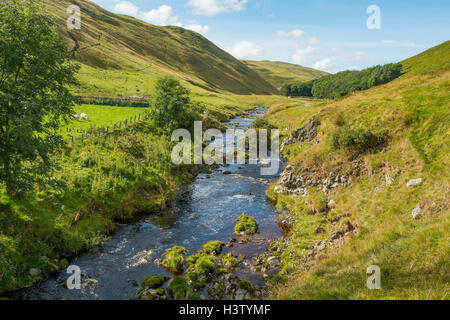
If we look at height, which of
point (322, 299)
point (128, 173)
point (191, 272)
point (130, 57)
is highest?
point (130, 57)

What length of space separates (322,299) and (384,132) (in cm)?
2357

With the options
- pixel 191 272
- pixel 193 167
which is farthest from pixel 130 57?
pixel 191 272

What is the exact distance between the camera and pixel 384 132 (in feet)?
98.6

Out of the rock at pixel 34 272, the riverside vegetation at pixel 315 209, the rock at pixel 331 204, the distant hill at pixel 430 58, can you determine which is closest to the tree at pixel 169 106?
the riverside vegetation at pixel 315 209

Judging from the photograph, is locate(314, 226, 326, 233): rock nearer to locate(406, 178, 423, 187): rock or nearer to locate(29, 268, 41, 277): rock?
locate(406, 178, 423, 187): rock

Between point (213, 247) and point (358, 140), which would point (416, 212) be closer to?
point (358, 140)

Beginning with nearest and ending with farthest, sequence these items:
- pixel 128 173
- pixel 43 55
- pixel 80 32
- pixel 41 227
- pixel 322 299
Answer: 1. pixel 322 299
2. pixel 43 55
3. pixel 41 227
4. pixel 128 173
5. pixel 80 32

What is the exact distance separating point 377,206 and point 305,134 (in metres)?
28.1

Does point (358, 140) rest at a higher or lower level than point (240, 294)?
higher

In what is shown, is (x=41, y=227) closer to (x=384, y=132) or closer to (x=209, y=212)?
(x=209, y=212)

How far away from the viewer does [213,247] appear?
23.0 metres

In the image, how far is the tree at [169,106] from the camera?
54.2 m
